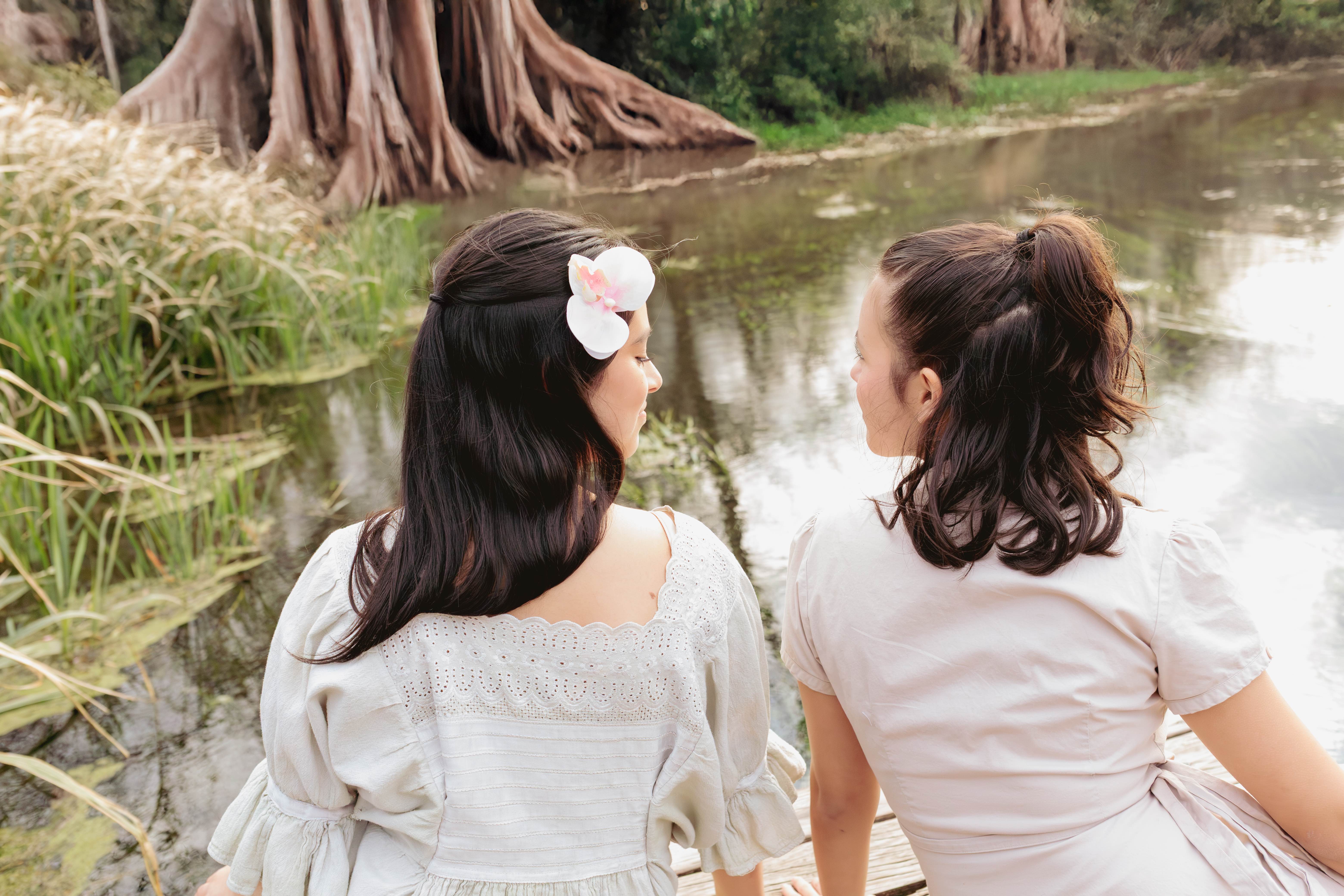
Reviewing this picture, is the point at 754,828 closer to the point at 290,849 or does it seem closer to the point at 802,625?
the point at 802,625

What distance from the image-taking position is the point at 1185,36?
4336 mm

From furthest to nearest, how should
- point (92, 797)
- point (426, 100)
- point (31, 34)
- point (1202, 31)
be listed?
point (1202, 31), point (426, 100), point (31, 34), point (92, 797)

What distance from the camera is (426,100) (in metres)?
4.18

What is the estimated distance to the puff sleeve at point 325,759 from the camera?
2.35 ft

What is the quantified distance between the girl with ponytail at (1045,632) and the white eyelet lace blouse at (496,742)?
0.14 meters

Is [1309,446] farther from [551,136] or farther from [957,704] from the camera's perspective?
[551,136]

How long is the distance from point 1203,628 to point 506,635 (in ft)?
1.71

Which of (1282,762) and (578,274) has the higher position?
(578,274)

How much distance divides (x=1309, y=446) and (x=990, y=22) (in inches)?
109

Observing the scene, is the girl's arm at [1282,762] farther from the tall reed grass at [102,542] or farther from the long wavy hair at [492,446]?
the tall reed grass at [102,542]

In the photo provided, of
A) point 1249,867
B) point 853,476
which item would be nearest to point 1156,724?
point 1249,867

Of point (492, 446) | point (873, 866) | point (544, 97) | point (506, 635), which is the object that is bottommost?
point (873, 866)

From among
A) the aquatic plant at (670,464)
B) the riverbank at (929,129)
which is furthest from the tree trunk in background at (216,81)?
the aquatic plant at (670,464)

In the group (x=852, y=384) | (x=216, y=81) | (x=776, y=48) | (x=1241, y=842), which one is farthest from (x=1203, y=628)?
(x=216, y=81)
